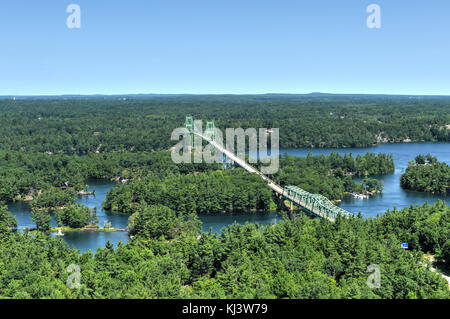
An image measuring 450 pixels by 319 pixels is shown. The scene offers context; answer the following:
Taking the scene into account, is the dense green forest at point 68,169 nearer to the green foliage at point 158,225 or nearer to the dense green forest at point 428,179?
the green foliage at point 158,225

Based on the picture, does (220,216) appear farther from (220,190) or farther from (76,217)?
(76,217)

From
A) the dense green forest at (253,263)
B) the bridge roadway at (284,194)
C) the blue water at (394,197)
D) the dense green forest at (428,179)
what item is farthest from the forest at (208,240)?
the blue water at (394,197)

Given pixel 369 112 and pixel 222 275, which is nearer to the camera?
pixel 222 275

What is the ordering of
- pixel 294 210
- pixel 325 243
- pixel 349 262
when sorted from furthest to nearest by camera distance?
pixel 294 210
pixel 325 243
pixel 349 262

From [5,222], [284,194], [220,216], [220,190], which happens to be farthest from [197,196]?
[5,222]

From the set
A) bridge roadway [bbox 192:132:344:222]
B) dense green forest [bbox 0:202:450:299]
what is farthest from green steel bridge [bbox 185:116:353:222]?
dense green forest [bbox 0:202:450:299]

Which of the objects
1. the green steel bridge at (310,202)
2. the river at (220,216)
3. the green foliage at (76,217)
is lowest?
the river at (220,216)

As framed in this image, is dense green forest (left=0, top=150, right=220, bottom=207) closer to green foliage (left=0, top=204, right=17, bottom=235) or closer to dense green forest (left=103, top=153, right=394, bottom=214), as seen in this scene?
dense green forest (left=103, top=153, right=394, bottom=214)
